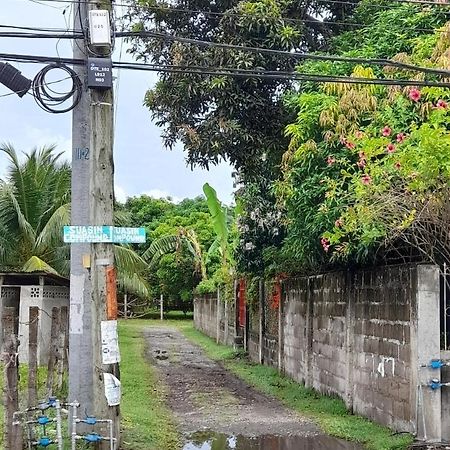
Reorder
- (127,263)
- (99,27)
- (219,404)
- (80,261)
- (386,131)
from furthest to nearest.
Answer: (127,263), (219,404), (80,261), (386,131), (99,27)

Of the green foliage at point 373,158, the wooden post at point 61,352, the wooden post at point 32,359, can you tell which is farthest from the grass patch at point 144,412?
the green foliage at point 373,158

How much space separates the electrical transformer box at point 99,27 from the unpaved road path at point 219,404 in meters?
5.40

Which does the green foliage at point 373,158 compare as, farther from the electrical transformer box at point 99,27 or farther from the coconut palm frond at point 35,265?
the coconut palm frond at point 35,265

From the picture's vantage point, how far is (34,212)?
18.8 m

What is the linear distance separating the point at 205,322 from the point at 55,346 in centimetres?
2167

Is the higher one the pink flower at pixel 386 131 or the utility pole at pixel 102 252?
the pink flower at pixel 386 131

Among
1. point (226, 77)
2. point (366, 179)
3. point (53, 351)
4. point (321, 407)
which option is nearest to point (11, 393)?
point (53, 351)

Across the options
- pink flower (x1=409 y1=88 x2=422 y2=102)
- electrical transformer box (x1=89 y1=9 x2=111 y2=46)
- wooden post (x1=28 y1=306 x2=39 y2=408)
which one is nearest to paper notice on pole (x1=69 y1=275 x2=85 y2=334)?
wooden post (x1=28 y1=306 x2=39 y2=408)

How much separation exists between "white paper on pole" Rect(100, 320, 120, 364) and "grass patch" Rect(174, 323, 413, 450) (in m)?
3.43

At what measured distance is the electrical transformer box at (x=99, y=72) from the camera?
7.77 m

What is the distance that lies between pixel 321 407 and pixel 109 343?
17.2ft

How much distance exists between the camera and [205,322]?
103 feet

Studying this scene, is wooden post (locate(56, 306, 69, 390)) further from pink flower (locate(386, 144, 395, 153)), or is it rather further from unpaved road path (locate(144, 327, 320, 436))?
pink flower (locate(386, 144, 395, 153))

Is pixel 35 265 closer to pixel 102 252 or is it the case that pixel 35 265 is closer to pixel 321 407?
pixel 321 407
